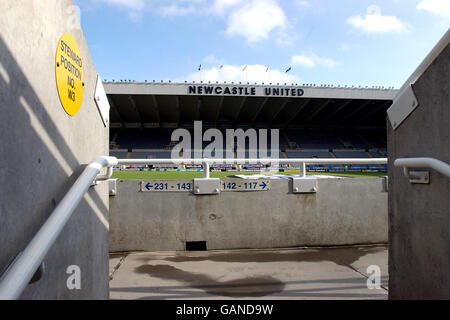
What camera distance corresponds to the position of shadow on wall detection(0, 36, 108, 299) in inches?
46.6

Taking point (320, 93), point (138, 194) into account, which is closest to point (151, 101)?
point (320, 93)

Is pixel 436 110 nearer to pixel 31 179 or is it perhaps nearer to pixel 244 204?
pixel 31 179

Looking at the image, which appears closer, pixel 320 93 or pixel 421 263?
pixel 421 263

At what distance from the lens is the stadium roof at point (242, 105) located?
98.0ft

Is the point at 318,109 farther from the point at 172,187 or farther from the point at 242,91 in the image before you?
the point at 172,187

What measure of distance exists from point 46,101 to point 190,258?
3678mm

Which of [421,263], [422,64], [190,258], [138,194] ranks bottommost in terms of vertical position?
[190,258]

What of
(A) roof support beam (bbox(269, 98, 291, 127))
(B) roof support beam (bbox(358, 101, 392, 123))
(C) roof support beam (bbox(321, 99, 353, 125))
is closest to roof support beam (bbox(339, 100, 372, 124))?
(B) roof support beam (bbox(358, 101, 392, 123))

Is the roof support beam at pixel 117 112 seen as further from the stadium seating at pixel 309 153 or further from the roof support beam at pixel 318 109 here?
the roof support beam at pixel 318 109

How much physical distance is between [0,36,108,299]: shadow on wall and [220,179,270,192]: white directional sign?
346 cm

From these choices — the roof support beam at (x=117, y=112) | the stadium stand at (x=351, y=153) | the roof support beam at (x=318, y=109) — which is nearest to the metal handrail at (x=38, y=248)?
the roof support beam at (x=117, y=112)

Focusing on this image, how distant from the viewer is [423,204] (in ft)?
7.48

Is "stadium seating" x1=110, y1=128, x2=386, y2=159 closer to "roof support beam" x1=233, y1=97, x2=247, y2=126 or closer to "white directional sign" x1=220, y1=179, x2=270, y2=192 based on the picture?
"roof support beam" x1=233, y1=97, x2=247, y2=126

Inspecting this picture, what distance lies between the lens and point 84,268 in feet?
6.91
